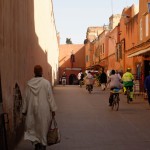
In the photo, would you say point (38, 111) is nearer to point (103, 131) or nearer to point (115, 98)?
point (103, 131)

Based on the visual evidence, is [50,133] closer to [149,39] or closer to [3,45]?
[3,45]

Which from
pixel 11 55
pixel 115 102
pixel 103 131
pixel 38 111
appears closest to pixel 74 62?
pixel 115 102

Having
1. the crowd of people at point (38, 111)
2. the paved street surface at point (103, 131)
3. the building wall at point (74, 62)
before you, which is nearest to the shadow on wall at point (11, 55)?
the crowd of people at point (38, 111)

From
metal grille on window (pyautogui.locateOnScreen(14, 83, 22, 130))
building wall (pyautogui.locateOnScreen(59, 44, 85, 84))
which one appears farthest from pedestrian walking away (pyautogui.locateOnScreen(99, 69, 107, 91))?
building wall (pyautogui.locateOnScreen(59, 44, 85, 84))

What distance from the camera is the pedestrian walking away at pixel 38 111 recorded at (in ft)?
26.1

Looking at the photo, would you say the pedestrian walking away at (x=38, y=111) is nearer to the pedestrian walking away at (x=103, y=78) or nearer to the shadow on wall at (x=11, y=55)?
the shadow on wall at (x=11, y=55)

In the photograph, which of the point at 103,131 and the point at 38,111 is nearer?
the point at 38,111

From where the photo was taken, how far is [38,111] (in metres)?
7.98

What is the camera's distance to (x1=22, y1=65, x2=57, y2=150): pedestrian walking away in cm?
795

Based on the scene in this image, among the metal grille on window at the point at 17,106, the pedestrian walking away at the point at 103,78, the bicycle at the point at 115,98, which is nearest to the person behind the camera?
the metal grille on window at the point at 17,106

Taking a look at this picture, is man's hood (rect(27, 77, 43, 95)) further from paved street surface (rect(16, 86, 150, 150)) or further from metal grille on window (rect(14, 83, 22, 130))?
paved street surface (rect(16, 86, 150, 150))

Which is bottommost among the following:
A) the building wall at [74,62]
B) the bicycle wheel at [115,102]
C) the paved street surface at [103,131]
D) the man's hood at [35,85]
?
the paved street surface at [103,131]

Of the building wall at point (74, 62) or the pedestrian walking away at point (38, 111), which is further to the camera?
the building wall at point (74, 62)

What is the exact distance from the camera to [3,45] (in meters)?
7.94
